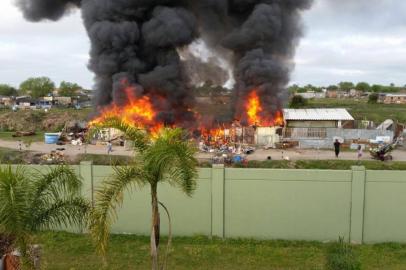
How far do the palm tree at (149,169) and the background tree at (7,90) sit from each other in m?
98.5

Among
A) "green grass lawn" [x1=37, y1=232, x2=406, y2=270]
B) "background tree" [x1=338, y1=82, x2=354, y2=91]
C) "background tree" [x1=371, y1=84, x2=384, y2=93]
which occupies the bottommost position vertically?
"green grass lawn" [x1=37, y1=232, x2=406, y2=270]

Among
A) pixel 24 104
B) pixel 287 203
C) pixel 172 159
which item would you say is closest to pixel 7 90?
pixel 24 104

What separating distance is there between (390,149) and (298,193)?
596 inches

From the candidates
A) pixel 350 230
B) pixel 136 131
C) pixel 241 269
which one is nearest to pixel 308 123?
pixel 350 230

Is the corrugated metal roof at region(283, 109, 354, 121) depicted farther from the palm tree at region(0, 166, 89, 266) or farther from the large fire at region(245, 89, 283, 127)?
the palm tree at region(0, 166, 89, 266)

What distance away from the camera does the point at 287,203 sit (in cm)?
977

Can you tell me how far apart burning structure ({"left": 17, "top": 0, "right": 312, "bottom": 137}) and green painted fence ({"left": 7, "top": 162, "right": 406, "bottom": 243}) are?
22.3 m

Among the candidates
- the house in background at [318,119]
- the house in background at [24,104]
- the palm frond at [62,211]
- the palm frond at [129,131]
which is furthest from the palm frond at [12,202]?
the house in background at [24,104]

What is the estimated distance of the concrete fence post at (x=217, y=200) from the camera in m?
9.73

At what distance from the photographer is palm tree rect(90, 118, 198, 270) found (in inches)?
212

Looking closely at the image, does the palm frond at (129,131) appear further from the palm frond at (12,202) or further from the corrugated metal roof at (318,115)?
the corrugated metal roof at (318,115)

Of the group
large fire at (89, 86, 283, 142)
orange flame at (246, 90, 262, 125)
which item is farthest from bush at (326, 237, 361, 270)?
orange flame at (246, 90, 262, 125)

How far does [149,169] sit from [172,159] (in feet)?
1.14

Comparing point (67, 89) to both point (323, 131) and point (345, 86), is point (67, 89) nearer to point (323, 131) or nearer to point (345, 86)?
point (323, 131)
